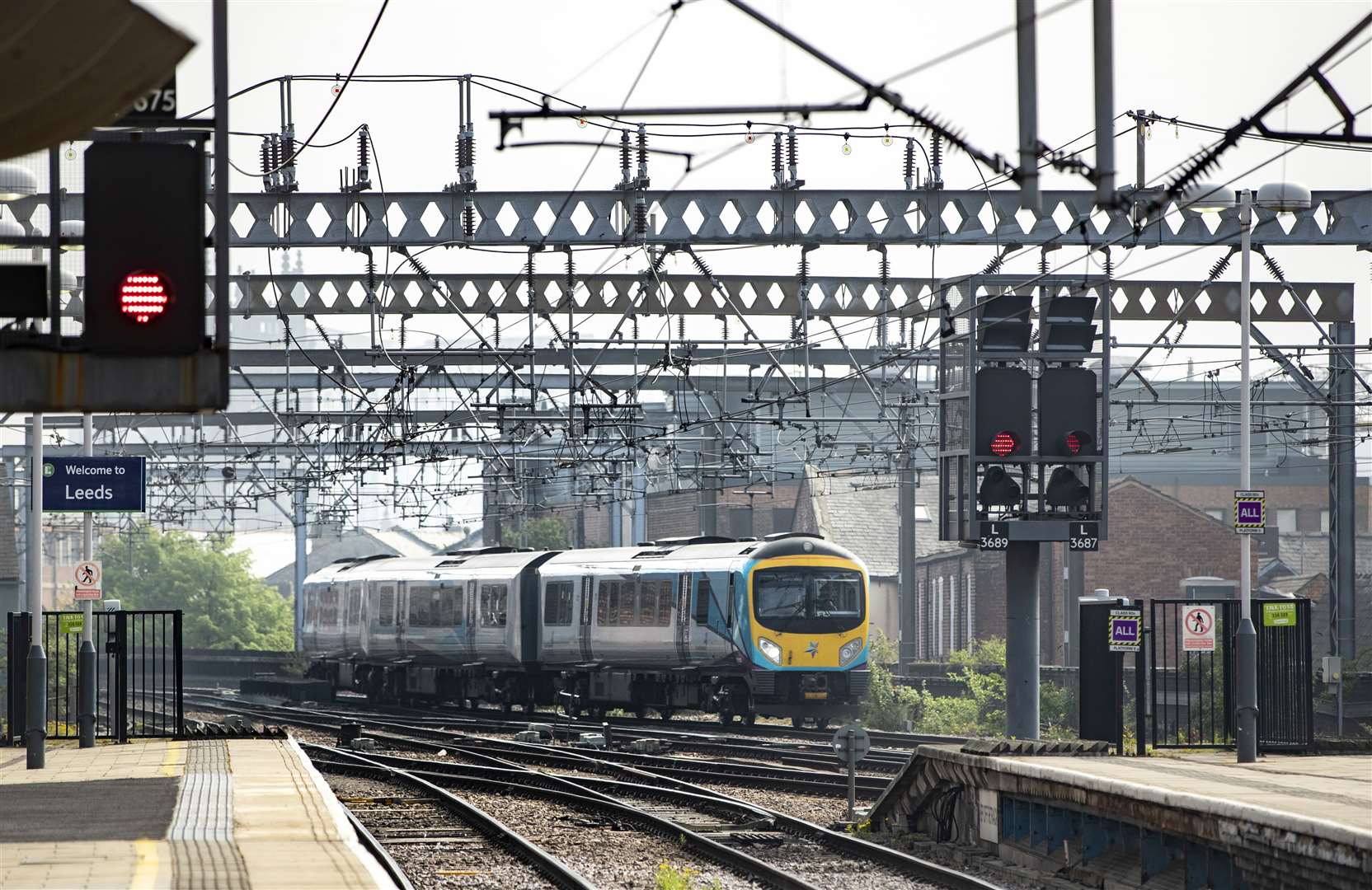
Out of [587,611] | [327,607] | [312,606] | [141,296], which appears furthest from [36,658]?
[312,606]

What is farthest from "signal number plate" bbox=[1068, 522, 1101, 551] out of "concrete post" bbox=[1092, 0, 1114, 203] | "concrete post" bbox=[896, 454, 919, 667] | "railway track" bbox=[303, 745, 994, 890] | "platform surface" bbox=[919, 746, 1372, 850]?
"concrete post" bbox=[896, 454, 919, 667]

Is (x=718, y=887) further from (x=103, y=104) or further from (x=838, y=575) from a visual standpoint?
(x=838, y=575)

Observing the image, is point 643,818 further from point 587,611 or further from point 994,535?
point 587,611

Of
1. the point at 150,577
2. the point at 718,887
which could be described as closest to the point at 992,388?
the point at 718,887

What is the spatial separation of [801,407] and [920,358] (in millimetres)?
31126

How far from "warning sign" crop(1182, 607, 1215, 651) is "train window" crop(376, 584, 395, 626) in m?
24.7

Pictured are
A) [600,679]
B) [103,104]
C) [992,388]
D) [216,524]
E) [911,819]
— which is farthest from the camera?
[216,524]

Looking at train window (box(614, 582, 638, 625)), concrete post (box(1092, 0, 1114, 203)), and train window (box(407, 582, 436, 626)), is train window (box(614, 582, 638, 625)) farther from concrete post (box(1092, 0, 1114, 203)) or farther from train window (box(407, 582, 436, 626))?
concrete post (box(1092, 0, 1114, 203))

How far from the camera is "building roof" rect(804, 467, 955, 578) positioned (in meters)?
59.8

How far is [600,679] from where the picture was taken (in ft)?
108

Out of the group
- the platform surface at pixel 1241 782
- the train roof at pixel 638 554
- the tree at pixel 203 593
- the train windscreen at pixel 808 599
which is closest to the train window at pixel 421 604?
the train roof at pixel 638 554

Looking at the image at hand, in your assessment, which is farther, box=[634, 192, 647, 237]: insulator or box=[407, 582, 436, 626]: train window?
box=[407, 582, 436, 626]: train window

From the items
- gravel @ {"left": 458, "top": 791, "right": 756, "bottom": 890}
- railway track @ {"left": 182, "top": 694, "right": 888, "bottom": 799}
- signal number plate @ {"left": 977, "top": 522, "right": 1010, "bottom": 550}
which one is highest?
signal number plate @ {"left": 977, "top": 522, "right": 1010, "bottom": 550}

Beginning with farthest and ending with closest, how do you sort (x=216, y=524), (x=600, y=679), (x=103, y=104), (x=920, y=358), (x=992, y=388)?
(x=216, y=524)
(x=600, y=679)
(x=920, y=358)
(x=992, y=388)
(x=103, y=104)
